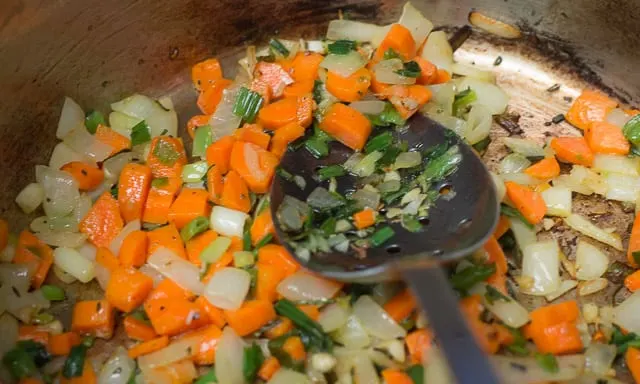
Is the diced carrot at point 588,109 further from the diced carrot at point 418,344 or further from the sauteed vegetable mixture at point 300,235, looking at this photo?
the diced carrot at point 418,344

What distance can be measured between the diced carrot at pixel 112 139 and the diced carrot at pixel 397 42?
35.9 inches

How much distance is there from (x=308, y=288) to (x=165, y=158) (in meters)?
0.68

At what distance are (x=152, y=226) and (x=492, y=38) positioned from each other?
1.47m

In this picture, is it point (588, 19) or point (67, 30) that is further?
point (588, 19)

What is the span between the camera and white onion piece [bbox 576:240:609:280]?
199 cm

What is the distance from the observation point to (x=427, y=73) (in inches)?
89.7

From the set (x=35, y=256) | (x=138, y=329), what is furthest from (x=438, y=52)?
(x=35, y=256)

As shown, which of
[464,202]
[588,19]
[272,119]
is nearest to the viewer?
[464,202]

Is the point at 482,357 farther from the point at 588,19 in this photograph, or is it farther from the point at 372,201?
the point at 588,19

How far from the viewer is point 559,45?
8.17ft

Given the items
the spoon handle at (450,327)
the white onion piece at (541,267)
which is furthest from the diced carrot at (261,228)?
the white onion piece at (541,267)

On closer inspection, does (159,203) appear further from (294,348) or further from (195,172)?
(294,348)

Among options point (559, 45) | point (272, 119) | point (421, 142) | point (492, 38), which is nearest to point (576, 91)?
point (559, 45)

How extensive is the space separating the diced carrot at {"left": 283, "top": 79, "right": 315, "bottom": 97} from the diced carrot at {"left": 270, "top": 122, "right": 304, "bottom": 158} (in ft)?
0.54
